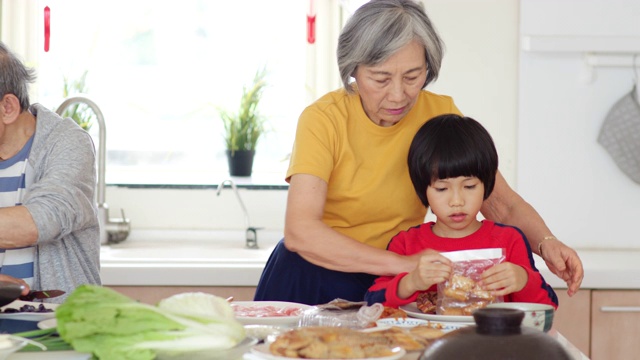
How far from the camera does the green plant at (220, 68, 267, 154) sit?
348 cm

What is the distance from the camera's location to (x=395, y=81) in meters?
1.90

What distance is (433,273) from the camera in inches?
61.4

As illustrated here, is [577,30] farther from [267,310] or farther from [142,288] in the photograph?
[267,310]

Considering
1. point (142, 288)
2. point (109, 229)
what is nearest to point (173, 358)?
point (142, 288)

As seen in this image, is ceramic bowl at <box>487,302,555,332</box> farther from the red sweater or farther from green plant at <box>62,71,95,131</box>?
green plant at <box>62,71,95,131</box>

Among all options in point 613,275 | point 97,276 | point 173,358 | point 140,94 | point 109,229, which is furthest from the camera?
point 140,94

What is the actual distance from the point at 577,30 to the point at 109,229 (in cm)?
170

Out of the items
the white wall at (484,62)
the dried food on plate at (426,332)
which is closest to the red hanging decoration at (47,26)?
the white wall at (484,62)

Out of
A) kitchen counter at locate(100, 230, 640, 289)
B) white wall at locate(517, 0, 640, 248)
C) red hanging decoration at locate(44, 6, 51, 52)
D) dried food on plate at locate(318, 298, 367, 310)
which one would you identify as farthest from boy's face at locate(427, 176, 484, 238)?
red hanging decoration at locate(44, 6, 51, 52)

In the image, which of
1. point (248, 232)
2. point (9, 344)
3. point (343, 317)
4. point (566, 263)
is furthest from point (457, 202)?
point (248, 232)

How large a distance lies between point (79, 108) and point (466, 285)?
225cm

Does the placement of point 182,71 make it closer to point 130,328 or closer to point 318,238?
point 318,238

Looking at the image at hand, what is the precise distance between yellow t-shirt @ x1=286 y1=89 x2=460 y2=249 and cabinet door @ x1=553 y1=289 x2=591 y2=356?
87cm

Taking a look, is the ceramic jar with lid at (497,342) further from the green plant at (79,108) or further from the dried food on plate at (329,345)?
the green plant at (79,108)
